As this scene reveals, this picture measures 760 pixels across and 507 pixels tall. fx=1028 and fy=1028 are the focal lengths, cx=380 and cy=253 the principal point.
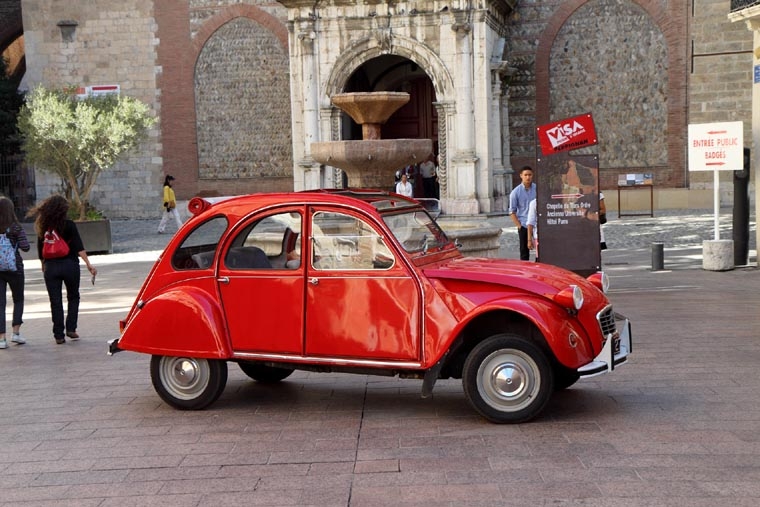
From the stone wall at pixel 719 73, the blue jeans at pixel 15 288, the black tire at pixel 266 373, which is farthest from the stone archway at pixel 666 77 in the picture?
the black tire at pixel 266 373

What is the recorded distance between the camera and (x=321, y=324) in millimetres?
7027

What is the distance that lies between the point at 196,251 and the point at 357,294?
137cm

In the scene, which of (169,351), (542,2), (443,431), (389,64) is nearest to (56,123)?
(389,64)

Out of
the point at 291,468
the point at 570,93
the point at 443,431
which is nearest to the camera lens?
the point at 291,468

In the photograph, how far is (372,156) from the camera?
493 inches

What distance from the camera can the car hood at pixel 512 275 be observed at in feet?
21.9

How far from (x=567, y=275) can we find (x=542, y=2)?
2335 cm

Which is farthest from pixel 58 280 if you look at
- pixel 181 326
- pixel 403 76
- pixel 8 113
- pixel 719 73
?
pixel 8 113

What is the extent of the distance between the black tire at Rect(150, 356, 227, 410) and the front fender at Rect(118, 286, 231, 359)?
0.16 metres

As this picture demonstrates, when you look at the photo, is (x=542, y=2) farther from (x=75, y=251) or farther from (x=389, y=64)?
(x=75, y=251)

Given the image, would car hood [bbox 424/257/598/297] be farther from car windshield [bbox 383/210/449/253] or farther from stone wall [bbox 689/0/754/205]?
stone wall [bbox 689/0/754/205]

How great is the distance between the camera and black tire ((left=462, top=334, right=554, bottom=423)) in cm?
655

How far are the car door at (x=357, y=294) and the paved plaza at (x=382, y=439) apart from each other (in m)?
0.52

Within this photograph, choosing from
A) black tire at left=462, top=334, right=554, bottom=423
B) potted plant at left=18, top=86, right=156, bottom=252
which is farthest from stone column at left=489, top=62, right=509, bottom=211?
black tire at left=462, top=334, right=554, bottom=423
